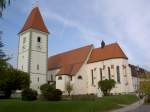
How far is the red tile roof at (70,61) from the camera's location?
6216 cm

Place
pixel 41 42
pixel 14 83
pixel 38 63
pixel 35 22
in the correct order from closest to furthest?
pixel 14 83, pixel 38 63, pixel 41 42, pixel 35 22

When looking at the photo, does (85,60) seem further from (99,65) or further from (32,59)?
(32,59)

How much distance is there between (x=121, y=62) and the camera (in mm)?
57469

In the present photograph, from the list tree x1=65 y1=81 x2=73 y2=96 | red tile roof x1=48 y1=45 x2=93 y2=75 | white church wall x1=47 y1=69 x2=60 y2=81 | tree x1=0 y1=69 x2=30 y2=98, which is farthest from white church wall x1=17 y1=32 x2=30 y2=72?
tree x1=0 y1=69 x2=30 y2=98

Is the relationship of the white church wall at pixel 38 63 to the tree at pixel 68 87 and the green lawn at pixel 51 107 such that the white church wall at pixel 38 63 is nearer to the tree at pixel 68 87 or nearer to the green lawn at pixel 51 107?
the tree at pixel 68 87

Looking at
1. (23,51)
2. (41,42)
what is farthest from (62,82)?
(23,51)

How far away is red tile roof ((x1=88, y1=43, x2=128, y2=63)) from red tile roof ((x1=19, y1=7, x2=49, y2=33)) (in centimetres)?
1396

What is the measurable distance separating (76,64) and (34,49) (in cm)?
1125

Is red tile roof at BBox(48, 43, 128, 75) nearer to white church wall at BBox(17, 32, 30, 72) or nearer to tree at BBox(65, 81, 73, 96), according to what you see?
tree at BBox(65, 81, 73, 96)

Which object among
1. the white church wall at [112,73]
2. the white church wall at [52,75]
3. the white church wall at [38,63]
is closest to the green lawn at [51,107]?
the white church wall at [112,73]

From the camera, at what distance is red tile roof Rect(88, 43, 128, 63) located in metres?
58.7

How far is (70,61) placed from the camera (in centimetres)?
6712

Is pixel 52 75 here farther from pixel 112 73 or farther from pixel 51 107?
pixel 51 107

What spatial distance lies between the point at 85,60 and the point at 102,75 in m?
6.52
